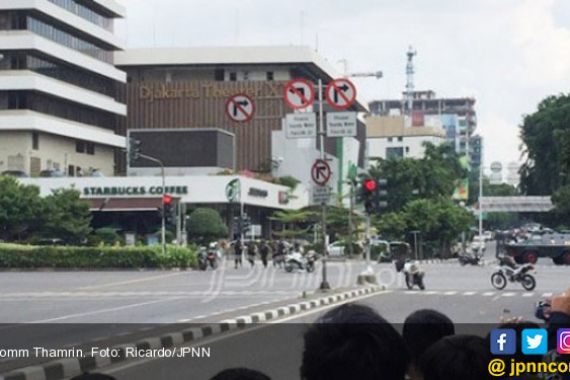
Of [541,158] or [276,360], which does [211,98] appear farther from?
[276,360]

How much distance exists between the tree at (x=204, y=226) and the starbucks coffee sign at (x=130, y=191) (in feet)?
11.4

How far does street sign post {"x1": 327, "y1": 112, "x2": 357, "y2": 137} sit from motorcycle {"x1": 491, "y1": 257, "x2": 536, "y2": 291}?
7838mm

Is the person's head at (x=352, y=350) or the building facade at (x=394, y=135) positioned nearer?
the person's head at (x=352, y=350)

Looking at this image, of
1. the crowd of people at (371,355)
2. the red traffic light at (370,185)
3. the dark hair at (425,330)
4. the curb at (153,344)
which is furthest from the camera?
the red traffic light at (370,185)

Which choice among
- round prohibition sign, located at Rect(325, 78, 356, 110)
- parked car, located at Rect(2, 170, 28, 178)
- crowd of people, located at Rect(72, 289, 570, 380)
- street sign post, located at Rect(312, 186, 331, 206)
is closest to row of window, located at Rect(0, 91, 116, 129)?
parked car, located at Rect(2, 170, 28, 178)

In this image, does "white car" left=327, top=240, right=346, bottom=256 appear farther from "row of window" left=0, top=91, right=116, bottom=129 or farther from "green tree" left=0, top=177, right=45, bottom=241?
"row of window" left=0, top=91, right=116, bottom=129

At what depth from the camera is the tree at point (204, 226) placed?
211 ft

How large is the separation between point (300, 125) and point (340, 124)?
100 cm

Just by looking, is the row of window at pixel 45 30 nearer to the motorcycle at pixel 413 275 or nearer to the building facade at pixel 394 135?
the motorcycle at pixel 413 275

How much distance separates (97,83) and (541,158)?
33.2 metres

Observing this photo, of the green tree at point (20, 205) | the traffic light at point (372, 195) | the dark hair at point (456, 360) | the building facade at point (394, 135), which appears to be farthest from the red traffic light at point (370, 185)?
the building facade at point (394, 135)

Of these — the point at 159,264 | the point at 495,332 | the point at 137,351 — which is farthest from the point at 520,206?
the point at 495,332

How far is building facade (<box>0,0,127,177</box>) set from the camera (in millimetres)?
71438

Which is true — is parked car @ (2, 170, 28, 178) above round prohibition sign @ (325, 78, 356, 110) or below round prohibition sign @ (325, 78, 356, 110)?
above
